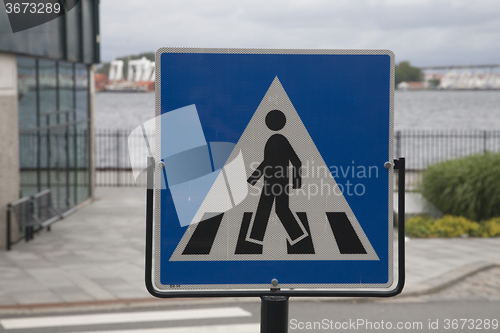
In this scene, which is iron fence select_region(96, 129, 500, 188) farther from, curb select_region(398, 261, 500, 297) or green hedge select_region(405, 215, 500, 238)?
curb select_region(398, 261, 500, 297)

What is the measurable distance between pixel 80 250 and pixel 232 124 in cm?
920

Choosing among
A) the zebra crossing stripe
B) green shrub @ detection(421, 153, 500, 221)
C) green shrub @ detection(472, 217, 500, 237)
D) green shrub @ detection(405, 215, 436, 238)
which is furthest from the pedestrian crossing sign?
green shrub @ detection(421, 153, 500, 221)

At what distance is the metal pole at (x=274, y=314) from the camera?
2189 millimetres

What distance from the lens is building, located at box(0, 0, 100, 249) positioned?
36.0 feet

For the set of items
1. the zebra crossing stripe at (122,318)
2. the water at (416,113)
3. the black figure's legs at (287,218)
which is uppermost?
the water at (416,113)

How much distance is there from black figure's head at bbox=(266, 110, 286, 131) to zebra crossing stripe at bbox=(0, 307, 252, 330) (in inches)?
211

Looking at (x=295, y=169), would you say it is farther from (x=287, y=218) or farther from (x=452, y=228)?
(x=452, y=228)

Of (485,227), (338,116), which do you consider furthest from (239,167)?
(485,227)

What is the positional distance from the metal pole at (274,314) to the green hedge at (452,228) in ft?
33.7

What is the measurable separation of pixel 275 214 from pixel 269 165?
181 millimetres

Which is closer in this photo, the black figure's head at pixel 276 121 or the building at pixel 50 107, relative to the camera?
the black figure's head at pixel 276 121

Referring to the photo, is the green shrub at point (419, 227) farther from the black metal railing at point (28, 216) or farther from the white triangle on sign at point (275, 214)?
the white triangle on sign at point (275, 214)

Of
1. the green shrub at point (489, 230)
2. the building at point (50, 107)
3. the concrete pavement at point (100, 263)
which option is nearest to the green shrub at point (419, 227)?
the concrete pavement at point (100, 263)

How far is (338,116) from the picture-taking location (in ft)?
7.17
